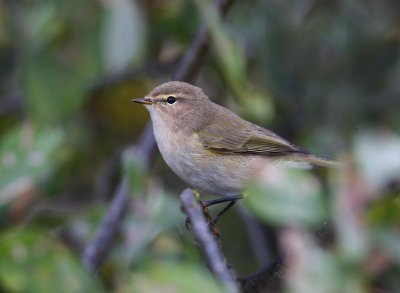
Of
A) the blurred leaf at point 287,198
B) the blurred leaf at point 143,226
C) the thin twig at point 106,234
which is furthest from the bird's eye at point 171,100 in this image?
the blurred leaf at point 287,198

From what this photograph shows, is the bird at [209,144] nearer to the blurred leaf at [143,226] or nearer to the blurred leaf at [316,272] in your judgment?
the blurred leaf at [143,226]

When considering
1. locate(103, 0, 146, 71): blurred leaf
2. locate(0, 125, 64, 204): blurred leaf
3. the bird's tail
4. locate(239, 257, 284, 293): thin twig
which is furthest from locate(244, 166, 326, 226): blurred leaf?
the bird's tail

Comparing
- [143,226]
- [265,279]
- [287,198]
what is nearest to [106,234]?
[265,279]

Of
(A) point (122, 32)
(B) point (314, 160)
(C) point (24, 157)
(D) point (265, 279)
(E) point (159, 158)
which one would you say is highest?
(A) point (122, 32)

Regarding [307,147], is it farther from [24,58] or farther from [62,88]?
[24,58]

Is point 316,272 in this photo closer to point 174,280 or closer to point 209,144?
point 174,280
